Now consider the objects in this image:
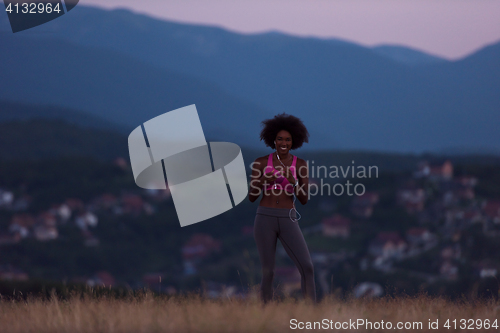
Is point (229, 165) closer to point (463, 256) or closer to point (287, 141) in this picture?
point (287, 141)

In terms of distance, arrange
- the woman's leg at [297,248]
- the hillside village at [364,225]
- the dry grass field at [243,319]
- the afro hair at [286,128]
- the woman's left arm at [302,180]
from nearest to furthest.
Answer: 1. the dry grass field at [243,319]
2. the woman's leg at [297,248]
3. the woman's left arm at [302,180]
4. the afro hair at [286,128]
5. the hillside village at [364,225]

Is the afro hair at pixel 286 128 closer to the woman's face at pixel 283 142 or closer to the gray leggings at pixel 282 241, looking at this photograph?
the woman's face at pixel 283 142

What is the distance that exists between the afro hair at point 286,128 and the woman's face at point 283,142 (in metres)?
0.17

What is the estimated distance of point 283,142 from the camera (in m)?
5.46

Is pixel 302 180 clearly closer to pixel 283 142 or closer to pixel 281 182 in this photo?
pixel 281 182

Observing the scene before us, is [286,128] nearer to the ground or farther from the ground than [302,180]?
farther from the ground

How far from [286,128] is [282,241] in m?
1.27

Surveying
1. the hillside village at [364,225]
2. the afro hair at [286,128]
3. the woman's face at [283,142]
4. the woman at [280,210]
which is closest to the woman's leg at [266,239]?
the woman at [280,210]

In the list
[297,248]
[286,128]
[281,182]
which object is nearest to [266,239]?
[297,248]

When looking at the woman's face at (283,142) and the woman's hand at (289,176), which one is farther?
the woman's face at (283,142)

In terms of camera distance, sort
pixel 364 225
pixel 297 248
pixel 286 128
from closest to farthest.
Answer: pixel 297 248 < pixel 286 128 < pixel 364 225

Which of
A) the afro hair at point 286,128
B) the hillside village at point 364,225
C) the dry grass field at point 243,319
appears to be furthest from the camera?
the hillside village at point 364,225

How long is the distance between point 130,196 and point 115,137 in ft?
130

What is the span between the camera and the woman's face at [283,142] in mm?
5457
